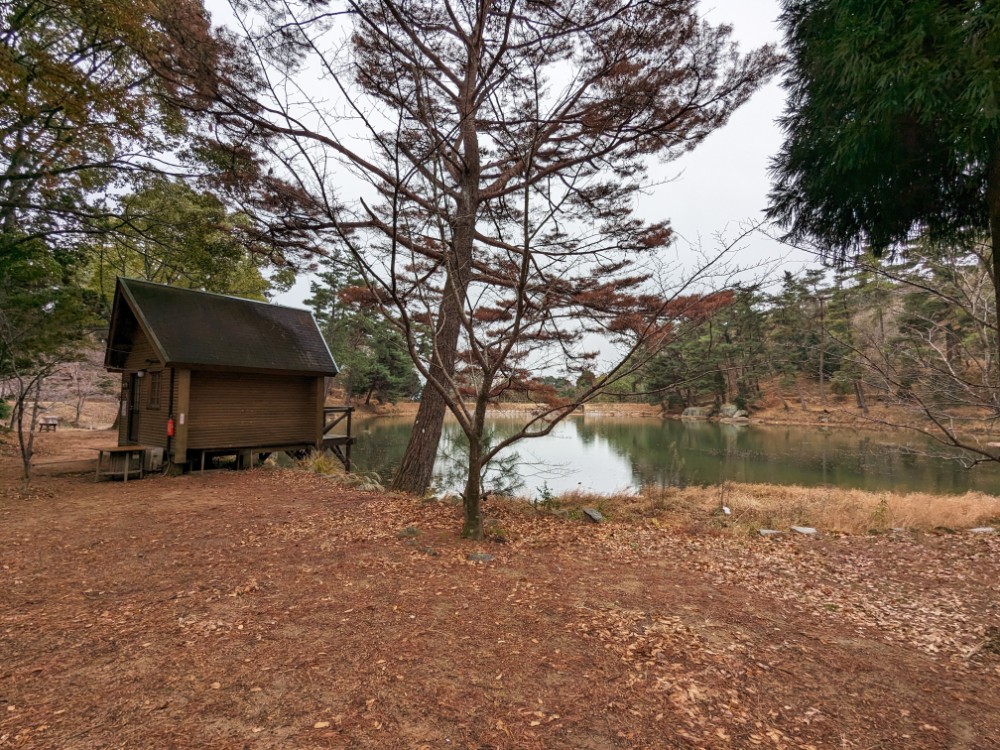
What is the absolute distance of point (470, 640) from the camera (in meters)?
2.91

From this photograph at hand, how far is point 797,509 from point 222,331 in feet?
41.0

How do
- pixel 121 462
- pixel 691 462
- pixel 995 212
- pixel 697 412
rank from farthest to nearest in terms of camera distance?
pixel 697 412 < pixel 691 462 < pixel 121 462 < pixel 995 212

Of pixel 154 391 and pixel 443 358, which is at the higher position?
pixel 443 358

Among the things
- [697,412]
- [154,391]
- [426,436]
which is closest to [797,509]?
[426,436]

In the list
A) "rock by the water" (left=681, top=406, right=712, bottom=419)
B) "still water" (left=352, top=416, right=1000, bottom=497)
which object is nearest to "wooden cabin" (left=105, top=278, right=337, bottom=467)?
"still water" (left=352, top=416, right=1000, bottom=497)

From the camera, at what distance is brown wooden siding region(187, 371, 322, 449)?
366 inches

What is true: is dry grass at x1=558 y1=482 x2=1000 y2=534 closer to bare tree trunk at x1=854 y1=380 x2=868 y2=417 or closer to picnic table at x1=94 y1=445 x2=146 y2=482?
bare tree trunk at x1=854 y1=380 x2=868 y2=417

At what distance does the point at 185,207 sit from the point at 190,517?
865cm

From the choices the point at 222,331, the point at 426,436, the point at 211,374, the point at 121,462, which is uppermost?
the point at 222,331

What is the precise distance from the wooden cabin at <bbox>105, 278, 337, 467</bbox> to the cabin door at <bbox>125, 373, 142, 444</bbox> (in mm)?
23

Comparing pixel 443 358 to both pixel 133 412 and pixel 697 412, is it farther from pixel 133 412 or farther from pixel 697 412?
pixel 697 412

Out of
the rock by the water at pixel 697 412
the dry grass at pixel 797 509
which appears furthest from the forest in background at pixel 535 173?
the rock by the water at pixel 697 412

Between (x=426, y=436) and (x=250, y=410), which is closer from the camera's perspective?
(x=426, y=436)

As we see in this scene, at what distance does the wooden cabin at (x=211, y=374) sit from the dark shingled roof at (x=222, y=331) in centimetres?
2
